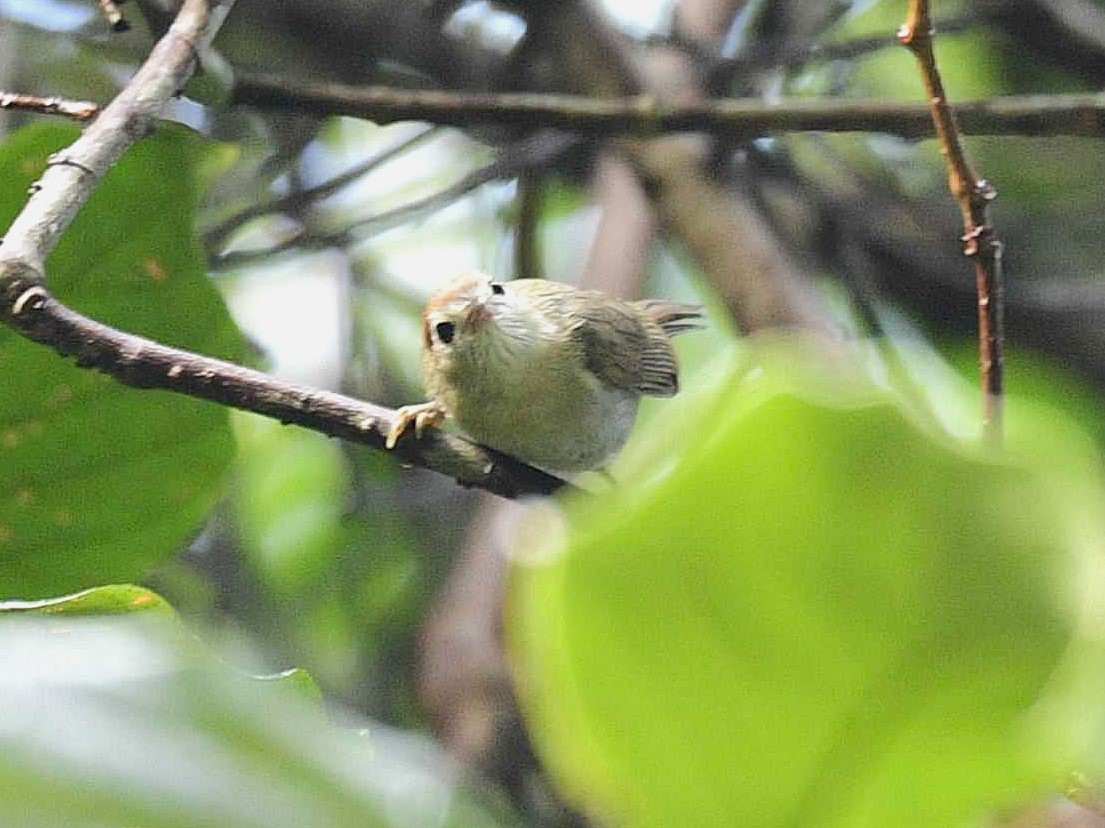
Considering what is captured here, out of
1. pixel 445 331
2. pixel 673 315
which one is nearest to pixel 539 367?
pixel 445 331

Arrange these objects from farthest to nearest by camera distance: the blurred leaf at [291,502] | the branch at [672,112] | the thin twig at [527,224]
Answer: the blurred leaf at [291,502] → the thin twig at [527,224] → the branch at [672,112]

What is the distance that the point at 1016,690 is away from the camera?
26cm

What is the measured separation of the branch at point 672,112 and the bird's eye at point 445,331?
0.29 metres

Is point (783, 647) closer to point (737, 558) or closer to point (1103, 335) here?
point (737, 558)

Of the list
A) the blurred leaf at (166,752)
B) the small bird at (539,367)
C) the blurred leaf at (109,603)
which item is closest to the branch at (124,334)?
the blurred leaf at (109,603)

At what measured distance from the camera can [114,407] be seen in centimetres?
112

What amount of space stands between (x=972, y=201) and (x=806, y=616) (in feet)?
2.43

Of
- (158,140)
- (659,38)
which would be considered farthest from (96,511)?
(659,38)

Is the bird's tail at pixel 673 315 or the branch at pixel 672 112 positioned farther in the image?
the bird's tail at pixel 673 315

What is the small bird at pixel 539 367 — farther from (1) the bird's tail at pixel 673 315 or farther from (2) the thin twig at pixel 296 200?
(2) the thin twig at pixel 296 200

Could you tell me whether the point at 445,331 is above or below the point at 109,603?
above

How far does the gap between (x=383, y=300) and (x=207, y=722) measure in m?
2.26

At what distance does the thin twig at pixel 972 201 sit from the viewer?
919 millimetres

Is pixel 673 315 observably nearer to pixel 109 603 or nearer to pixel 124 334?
pixel 124 334
